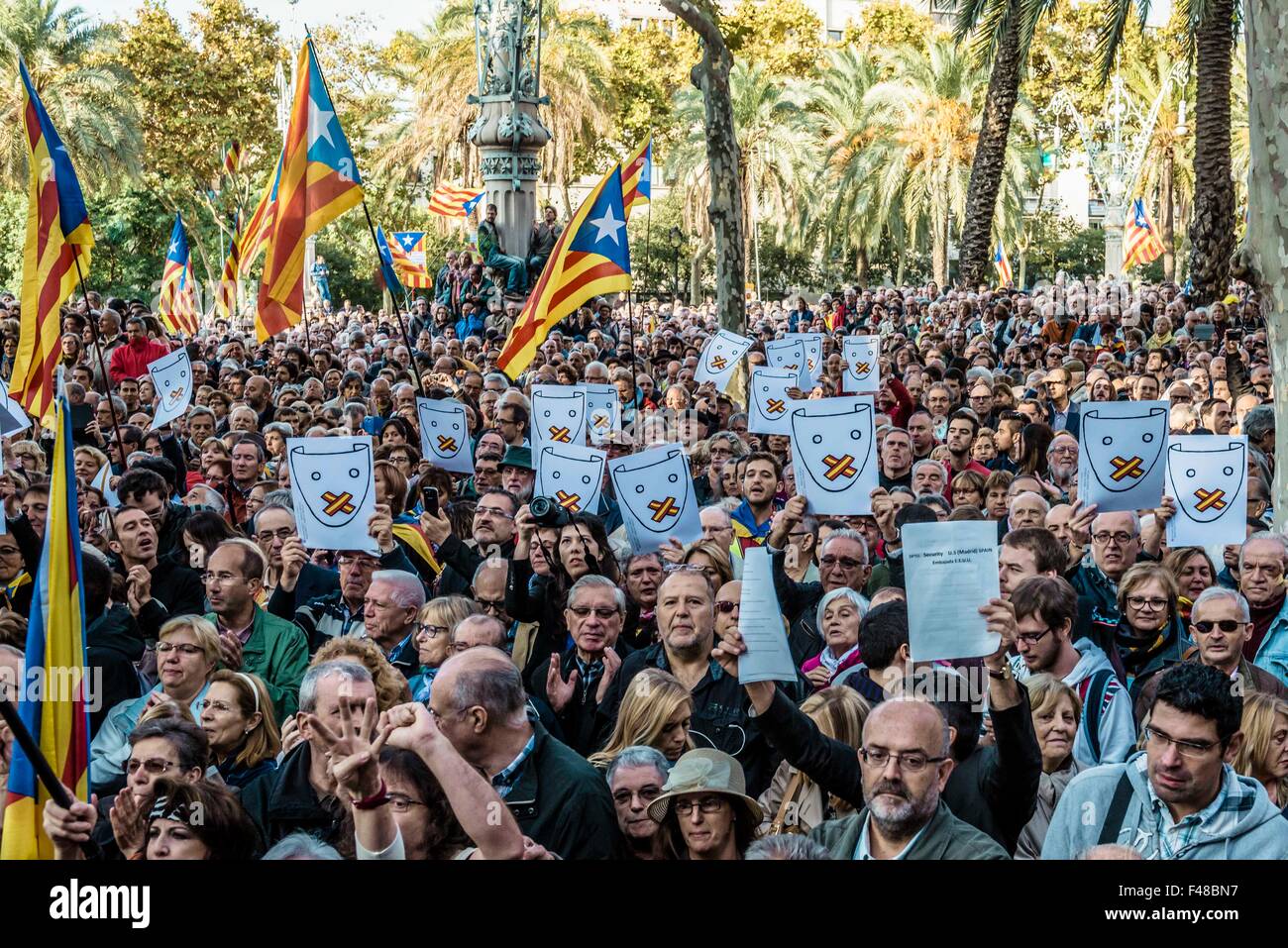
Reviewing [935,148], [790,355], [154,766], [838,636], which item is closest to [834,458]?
[838,636]

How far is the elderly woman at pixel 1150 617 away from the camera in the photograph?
6199 millimetres

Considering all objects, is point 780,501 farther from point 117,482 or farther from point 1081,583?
Answer: point 117,482

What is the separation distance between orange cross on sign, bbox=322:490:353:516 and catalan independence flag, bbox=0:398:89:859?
10.9 feet

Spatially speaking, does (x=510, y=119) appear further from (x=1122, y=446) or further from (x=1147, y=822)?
(x=1147, y=822)

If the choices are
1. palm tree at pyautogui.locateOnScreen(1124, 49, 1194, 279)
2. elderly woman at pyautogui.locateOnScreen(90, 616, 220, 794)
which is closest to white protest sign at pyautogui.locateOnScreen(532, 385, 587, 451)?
elderly woman at pyautogui.locateOnScreen(90, 616, 220, 794)

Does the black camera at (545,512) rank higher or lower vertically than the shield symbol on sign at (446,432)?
lower

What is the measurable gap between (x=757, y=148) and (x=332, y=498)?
141 ft

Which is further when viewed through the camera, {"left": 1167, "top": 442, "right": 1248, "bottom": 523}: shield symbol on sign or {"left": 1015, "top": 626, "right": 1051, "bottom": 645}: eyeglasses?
{"left": 1167, "top": 442, "right": 1248, "bottom": 523}: shield symbol on sign

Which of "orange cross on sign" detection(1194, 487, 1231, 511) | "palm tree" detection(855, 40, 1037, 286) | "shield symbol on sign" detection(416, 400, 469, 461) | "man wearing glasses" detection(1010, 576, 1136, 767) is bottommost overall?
"man wearing glasses" detection(1010, 576, 1136, 767)

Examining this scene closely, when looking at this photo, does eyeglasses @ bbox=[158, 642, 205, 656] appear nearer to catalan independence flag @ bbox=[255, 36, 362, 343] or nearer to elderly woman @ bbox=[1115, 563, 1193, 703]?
elderly woman @ bbox=[1115, 563, 1193, 703]

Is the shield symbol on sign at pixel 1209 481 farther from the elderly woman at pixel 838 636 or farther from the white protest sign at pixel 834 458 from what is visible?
the elderly woman at pixel 838 636

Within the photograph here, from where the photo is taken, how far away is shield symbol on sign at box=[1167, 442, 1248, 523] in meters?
7.66

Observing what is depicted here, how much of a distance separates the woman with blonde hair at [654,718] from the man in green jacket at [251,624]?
1.54 meters

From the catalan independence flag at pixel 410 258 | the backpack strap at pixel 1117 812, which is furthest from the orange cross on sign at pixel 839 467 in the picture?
the catalan independence flag at pixel 410 258
